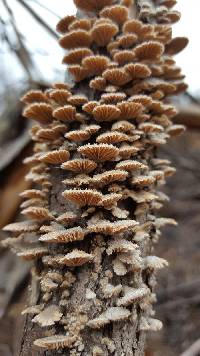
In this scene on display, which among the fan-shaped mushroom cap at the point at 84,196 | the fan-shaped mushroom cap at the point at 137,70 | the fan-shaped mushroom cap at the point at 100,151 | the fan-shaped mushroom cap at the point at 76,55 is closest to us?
the fan-shaped mushroom cap at the point at 84,196

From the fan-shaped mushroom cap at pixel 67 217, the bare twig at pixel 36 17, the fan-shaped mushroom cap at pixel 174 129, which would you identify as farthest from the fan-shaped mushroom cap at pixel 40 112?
the bare twig at pixel 36 17

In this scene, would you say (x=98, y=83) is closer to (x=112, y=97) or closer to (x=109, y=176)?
(x=112, y=97)

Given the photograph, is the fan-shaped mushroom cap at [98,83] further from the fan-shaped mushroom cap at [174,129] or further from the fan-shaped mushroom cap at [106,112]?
the fan-shaped mushroom cap at [174,129]

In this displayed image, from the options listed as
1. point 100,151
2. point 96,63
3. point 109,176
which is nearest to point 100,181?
point 109,176

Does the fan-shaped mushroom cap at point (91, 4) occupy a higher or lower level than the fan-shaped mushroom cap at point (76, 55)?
higher

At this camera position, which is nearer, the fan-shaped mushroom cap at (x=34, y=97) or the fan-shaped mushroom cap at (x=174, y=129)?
the fan-shaped mushroom cap at (x=34, y=97)

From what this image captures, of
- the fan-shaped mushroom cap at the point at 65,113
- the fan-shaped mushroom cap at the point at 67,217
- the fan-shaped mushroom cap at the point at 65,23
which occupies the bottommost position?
the fan-shaped mushroom cap at the point at 67,217

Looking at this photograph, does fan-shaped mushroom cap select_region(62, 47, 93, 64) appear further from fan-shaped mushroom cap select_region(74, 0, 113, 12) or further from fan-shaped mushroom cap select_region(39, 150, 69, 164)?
fan-shaped mushroom cap select_region(39, 150, 69, 164)

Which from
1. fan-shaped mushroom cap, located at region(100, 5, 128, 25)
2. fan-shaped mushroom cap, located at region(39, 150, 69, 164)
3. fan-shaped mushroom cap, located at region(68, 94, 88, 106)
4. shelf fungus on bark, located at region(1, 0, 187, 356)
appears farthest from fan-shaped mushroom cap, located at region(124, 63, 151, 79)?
fan-shaped mushroom cap, located at region(39, 150, 69, 164)
